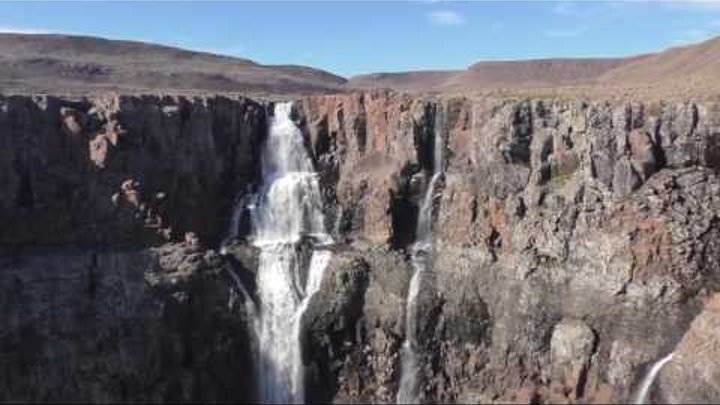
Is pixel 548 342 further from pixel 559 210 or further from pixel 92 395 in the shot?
pixel 92 395

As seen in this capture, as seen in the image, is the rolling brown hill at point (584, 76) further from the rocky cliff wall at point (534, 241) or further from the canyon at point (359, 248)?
the canyon at point (359, 248)

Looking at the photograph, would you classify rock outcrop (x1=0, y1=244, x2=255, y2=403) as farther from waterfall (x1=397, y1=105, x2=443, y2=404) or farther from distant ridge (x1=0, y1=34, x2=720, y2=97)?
distant ridge (x1=0, y1=34, x2=720, y2=97)

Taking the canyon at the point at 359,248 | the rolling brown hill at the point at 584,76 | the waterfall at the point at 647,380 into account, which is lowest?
the waterfall at the point at 647,380

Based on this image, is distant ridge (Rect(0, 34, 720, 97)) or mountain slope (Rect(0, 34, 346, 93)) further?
mountain slope (Rect(0, 34, 346, 93))

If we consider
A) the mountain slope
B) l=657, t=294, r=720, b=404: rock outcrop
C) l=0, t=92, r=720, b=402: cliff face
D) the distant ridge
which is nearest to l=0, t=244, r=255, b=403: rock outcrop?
l=0, t=92, r=720, b=402: cliff face

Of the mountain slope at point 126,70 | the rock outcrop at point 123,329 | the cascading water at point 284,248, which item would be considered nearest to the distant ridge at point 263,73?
the mountain slope at point 126,70

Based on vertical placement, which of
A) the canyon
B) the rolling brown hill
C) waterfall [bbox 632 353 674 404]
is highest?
the rolling brown hill

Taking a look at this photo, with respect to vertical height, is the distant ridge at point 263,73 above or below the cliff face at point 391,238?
above
